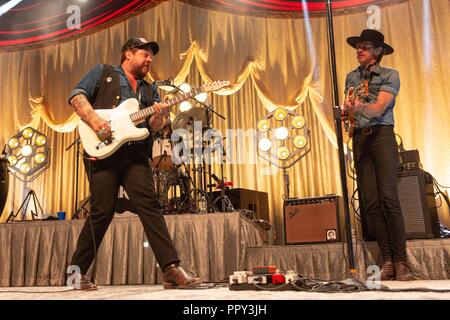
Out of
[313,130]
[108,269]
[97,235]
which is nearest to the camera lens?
[97,235]

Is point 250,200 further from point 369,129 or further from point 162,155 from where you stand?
point 369,129

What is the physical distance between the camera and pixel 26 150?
768 cm

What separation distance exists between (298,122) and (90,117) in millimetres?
4060

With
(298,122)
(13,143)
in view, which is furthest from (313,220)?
(13,143)

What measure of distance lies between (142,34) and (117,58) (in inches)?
22.7

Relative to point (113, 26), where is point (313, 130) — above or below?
below

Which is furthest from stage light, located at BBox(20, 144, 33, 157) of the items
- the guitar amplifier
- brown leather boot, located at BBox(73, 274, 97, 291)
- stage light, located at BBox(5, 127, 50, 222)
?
A: brown leather boot, located at BBox(73, 274, 97, 291)

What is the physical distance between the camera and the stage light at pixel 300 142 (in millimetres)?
6466

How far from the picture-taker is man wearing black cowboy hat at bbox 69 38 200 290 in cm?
285

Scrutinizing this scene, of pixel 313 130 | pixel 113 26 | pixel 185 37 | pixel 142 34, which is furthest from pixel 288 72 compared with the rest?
pixel 113 26

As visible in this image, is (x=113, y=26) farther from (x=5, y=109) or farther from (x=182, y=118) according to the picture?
(x=182, y=118)

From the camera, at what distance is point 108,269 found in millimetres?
4133

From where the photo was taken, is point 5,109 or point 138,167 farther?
point 5,109
